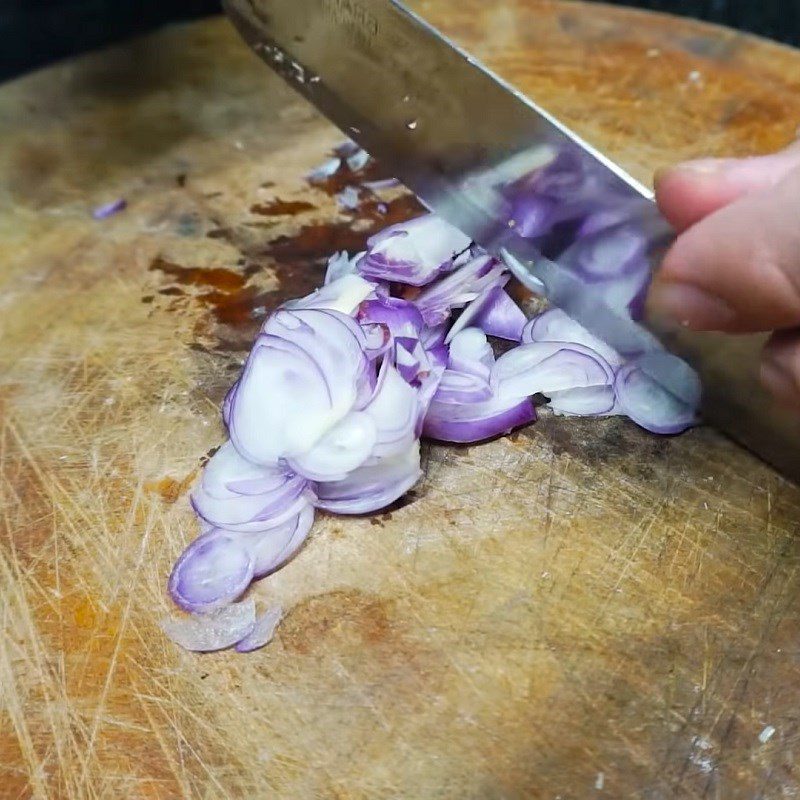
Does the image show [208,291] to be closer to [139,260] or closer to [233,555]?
[139,260]

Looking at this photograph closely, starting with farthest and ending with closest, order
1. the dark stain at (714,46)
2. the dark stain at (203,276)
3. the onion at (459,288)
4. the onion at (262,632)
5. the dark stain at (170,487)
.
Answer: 1. the dark stain at (714,46)
2. the dark stain at (203,276)
3. the onion at (459,288)
4. the dark stain at (170,487)
5. the onion at (262,632)

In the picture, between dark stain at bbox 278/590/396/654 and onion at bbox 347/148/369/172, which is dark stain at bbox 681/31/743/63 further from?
dark stain at bbox 278/590/396/654

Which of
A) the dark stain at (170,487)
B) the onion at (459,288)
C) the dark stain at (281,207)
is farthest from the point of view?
the dark stain at (281,207)

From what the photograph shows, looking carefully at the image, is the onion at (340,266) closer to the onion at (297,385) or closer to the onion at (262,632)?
the onion at (297,385)

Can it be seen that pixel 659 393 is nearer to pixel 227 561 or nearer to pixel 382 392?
pixel 382 392

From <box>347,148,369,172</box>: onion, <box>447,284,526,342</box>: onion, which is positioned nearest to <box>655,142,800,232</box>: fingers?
<box>447,284,526,342</box>: onion

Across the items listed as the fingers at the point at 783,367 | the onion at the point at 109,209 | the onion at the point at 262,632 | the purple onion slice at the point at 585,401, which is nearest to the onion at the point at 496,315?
the purple onion slice at the point at 585,401

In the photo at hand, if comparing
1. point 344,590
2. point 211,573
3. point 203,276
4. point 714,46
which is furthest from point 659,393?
point 714,46
